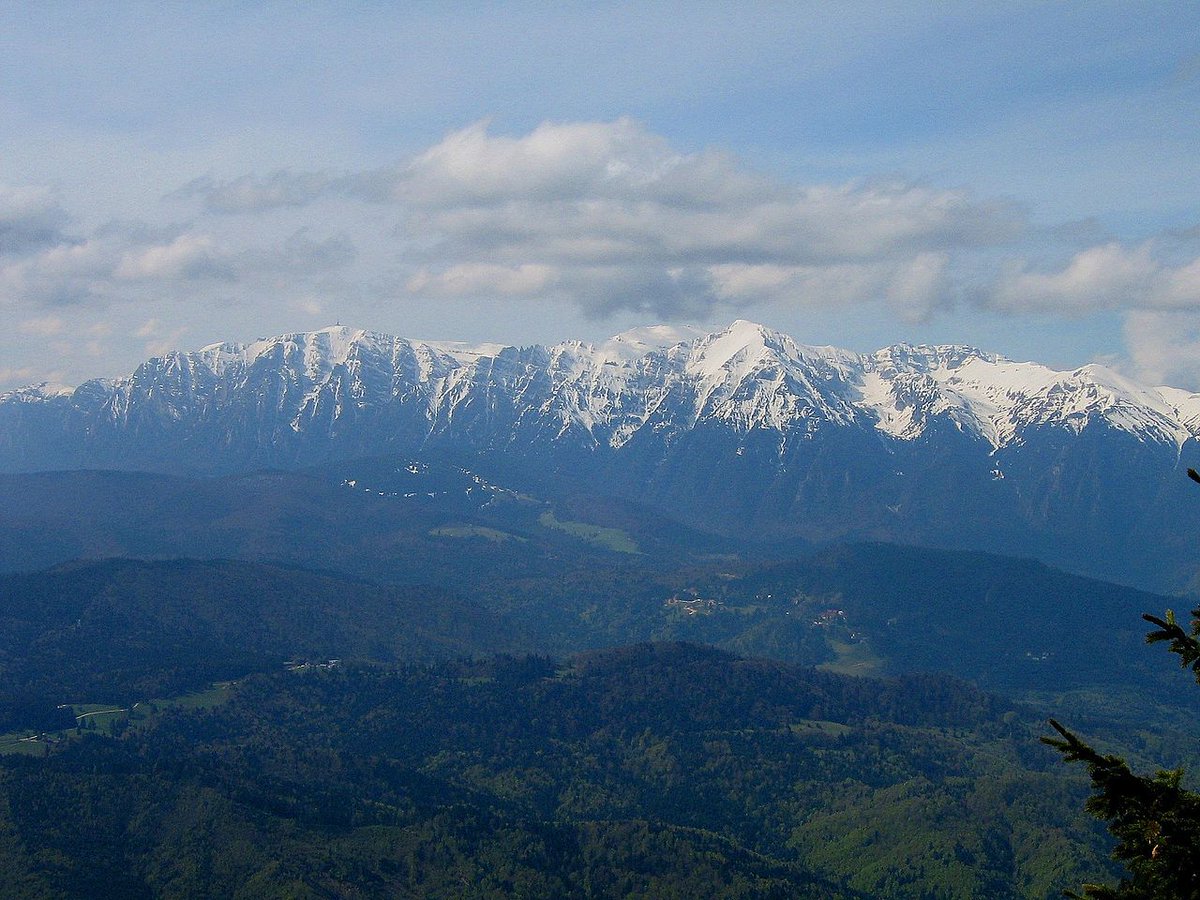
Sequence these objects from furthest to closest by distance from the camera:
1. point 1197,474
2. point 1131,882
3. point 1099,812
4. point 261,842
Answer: point 261,842, point 1131,882, point 1099,812, point 1197,474

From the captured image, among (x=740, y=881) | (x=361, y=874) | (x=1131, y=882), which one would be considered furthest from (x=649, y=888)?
(x=1131, y=882)

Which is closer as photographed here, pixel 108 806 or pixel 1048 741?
pixel 1048 741

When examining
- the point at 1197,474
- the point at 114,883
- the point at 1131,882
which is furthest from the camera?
the point at 114,883

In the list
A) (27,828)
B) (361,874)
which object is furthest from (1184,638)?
(27,828)

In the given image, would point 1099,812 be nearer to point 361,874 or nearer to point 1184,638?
point 1184,638

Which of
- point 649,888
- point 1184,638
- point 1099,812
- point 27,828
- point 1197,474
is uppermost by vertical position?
point 1197,474

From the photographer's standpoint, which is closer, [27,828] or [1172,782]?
[1172,782]

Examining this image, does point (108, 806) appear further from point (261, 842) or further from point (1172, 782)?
point (1172, 782)

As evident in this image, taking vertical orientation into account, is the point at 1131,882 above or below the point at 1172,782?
below

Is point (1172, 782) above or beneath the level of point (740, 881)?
above
